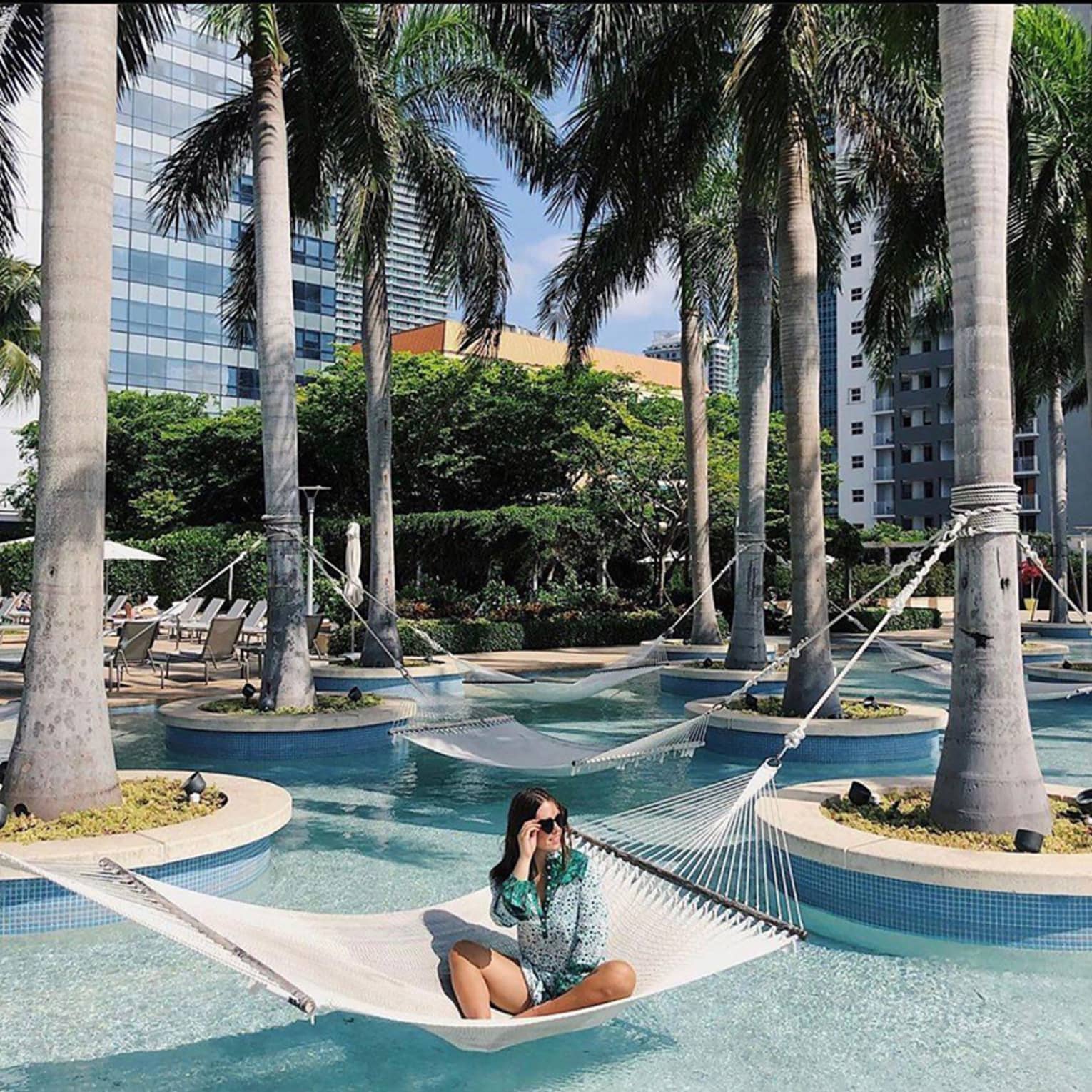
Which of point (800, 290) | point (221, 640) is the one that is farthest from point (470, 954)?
point (221, 640)

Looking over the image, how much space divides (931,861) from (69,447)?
4718mm

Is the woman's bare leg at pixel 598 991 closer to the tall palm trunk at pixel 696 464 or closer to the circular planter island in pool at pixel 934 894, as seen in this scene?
the circular planter island in pool at pixel 934 894

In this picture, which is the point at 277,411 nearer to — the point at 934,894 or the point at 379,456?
the point at 379,456

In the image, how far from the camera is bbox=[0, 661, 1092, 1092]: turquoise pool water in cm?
362

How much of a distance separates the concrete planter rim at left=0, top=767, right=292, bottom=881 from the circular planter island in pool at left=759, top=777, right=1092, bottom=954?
2.75 meters

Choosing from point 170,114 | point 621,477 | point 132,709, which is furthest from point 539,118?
point 170,114

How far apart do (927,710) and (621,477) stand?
14640 mm

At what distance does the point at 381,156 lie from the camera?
1009 cm

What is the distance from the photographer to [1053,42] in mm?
12500

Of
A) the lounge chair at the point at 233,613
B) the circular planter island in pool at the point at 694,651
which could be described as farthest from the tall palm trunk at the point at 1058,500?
the lounge chair at the point at 233,613

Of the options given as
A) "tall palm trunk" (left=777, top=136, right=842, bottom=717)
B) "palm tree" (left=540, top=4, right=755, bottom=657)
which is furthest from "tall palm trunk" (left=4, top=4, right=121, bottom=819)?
"tall palm trunk" (left=777, top=136, right=842, bottom=717)

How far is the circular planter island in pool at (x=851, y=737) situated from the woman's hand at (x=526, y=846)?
17.3 ft

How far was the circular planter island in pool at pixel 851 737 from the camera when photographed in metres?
8.73

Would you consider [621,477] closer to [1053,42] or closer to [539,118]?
[539,118]
